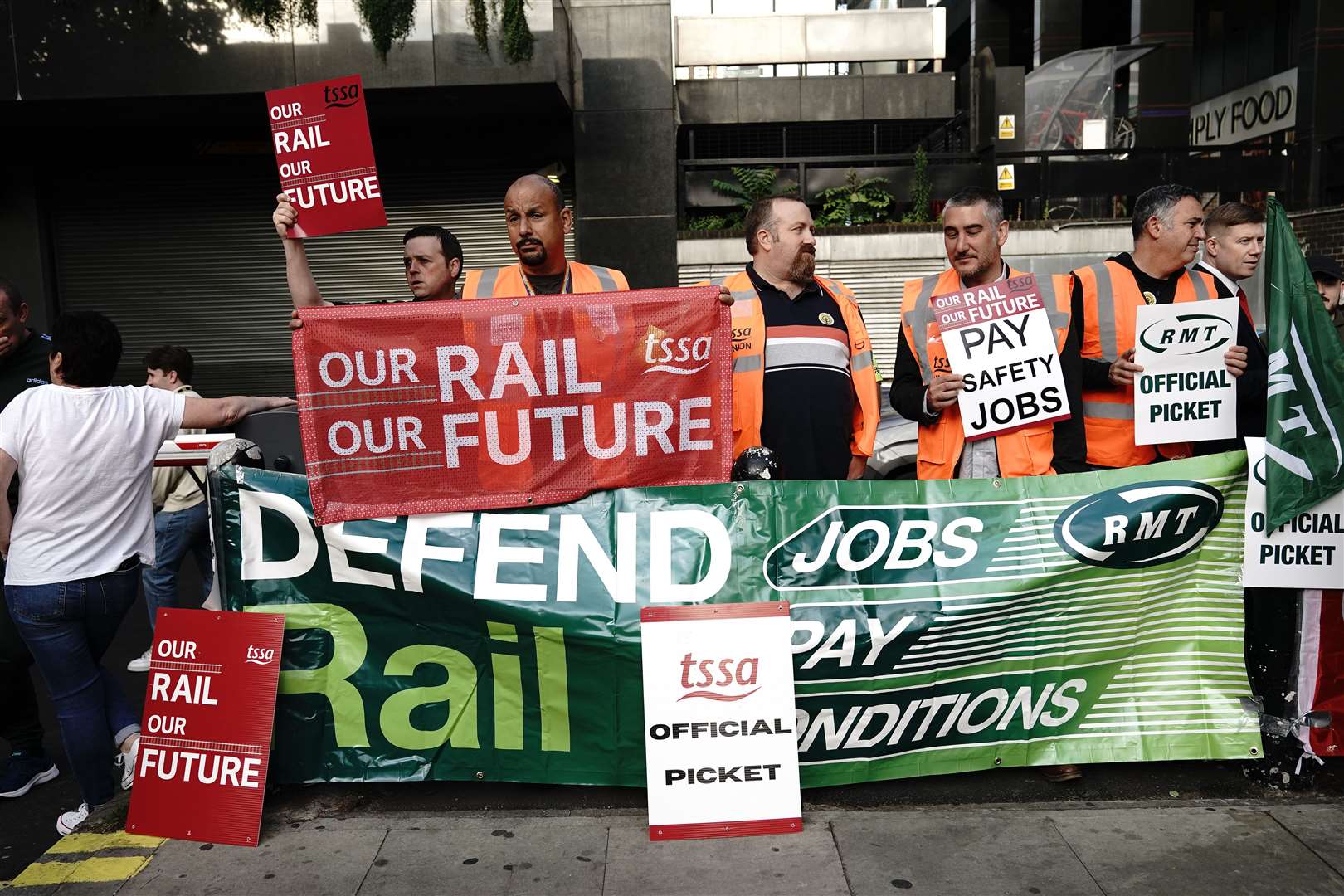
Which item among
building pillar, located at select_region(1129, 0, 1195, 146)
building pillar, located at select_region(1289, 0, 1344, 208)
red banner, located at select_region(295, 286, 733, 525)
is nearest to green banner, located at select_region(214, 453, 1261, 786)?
red banner, located at select_region(295, 286, 733, 525)

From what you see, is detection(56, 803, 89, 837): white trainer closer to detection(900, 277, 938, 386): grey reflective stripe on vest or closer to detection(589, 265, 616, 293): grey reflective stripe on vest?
detection(589, 265, 616, 293): grey reflective stripe on vest

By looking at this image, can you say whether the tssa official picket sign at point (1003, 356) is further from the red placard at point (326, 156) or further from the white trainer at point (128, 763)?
the white trainer at point (128, 763)

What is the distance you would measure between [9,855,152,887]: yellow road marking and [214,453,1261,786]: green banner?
Answer: 22.7 inches

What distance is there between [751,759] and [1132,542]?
5.46 feet

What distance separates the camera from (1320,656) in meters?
4.12

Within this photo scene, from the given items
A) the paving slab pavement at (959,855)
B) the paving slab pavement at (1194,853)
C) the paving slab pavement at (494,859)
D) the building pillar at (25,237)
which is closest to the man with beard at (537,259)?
the paving slab pavement at (494,859)

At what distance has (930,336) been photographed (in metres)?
4.54

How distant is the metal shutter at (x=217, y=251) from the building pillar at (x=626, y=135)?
1.38 m

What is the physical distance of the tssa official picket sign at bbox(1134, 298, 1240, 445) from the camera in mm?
4316

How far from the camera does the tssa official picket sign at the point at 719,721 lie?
12.1 ft

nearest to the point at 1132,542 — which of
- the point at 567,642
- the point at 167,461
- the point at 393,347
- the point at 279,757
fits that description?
the point at 567,642

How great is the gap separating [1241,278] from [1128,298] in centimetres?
97

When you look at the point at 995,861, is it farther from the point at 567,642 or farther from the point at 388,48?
the point at 388,48

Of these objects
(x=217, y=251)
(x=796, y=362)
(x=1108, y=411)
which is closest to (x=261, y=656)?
(x=796, y=362)
